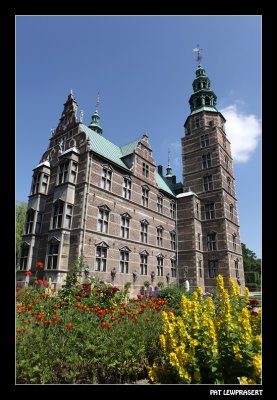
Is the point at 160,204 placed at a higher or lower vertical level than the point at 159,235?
higher

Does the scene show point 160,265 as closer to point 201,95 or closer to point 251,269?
point 201,95

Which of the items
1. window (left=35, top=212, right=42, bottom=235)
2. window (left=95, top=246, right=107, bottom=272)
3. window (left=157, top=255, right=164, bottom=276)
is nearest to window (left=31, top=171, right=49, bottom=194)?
window (left=35, top=212, right=42, bottom=235)

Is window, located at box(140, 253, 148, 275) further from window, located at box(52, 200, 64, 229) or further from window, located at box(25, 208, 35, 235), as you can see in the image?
window, located at box(25, 208, 35, 235)

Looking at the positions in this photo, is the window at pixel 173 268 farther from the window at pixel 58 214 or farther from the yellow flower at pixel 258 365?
the yellow flower at pixel 258 365

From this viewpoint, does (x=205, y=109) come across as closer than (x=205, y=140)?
No

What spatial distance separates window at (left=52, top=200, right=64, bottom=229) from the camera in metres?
17.1

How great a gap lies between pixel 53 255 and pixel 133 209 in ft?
26.1

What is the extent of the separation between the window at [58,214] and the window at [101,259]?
10.7ft

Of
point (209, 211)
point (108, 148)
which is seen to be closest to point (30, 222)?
point (108, 148)

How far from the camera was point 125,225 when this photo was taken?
2041 cm

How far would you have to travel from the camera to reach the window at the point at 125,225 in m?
20.1

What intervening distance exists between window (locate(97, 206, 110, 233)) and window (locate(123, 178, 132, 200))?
295 centimetres

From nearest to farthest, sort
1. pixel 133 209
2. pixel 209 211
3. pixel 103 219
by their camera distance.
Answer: pixel 103 219, pixel 133 209, pixel 209 211
